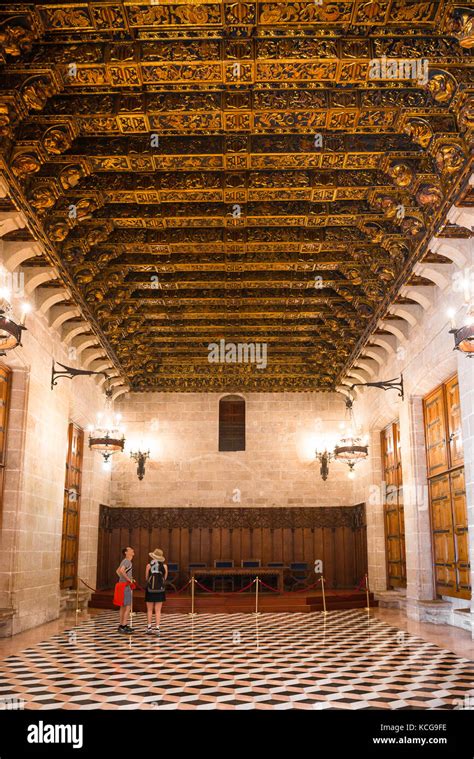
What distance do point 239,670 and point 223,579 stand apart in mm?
8983

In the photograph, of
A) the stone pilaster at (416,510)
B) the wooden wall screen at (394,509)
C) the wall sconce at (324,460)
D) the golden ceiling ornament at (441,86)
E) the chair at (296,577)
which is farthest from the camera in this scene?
the wall sconce at (324,460)

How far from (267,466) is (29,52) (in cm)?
1342

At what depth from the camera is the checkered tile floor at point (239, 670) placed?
6016 millimetres

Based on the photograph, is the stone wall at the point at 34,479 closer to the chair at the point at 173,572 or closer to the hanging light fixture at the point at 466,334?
the chair at the point at 173,572

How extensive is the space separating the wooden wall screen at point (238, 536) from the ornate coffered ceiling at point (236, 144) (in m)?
6.82

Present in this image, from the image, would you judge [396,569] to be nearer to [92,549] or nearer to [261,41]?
[92,549]

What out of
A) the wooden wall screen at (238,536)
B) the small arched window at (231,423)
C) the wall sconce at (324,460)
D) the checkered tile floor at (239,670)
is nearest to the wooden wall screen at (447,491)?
the checkered tile floor at (239,670)

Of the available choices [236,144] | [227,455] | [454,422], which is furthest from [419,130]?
[227,455]

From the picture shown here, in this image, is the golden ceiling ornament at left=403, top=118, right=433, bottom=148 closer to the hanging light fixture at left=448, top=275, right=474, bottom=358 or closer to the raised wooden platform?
the hanging light fixture at left=448, top=275, right=474, bottom=358

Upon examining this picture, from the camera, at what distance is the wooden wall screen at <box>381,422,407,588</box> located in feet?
47.8

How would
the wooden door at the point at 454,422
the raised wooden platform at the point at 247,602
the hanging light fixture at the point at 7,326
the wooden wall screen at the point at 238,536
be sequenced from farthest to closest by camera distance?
1. the wooden wall screen at the point at 238,536
2. the raised wooden platform at the point at 247,602
3. the wooden door at the point at 454,422
4. the hanging light fixture at the point at 7,326

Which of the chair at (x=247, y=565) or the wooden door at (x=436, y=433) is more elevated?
the wooden door at (x=436, y=433)

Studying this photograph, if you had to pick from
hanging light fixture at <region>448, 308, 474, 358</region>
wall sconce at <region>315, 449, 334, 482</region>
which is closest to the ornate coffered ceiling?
hanging light fixture at <region>448, 308, 474, 358</region>

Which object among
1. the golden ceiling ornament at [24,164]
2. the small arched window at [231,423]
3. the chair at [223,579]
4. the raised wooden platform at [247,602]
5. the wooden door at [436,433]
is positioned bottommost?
the raised wooden platform at [247,602]
